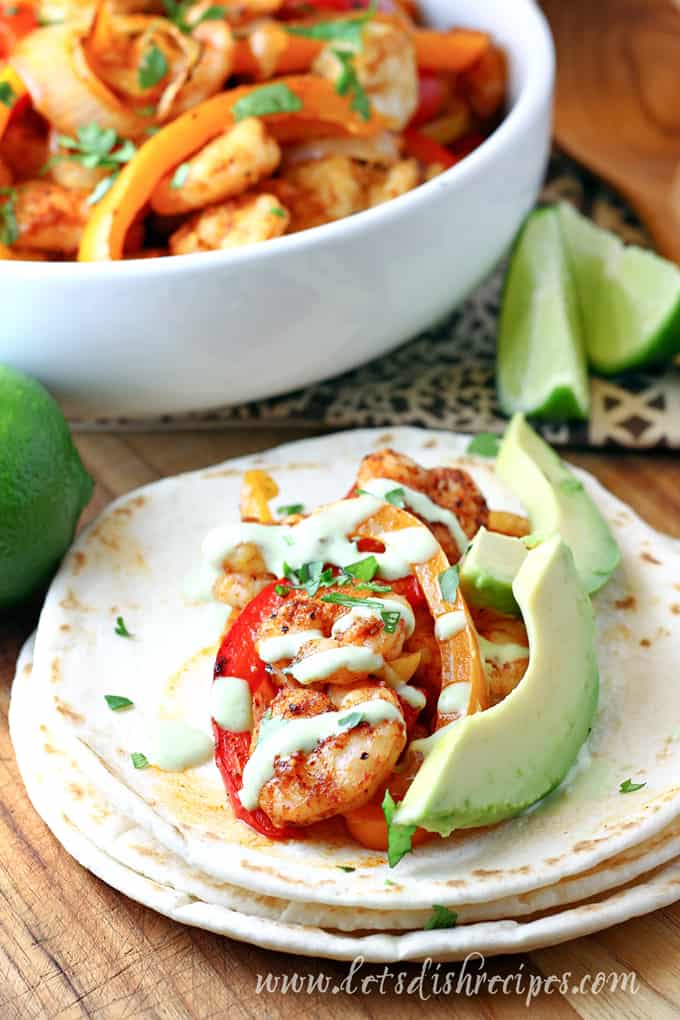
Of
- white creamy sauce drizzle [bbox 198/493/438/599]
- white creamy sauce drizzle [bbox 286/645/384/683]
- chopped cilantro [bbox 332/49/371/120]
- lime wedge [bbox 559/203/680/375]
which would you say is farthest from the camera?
lime wedge [bbox 559/203/680/375]

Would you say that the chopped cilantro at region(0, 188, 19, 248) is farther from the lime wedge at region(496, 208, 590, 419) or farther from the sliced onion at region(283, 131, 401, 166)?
the lime wedge at region(496, 208, 590, 419)

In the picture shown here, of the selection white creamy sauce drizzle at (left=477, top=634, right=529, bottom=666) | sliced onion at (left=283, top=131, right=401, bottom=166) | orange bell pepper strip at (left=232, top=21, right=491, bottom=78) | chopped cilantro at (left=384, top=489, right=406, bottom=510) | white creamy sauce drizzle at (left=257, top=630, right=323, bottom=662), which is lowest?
white creamy sauce drizzle at (left=477, top=634, right=529, bottom=666)

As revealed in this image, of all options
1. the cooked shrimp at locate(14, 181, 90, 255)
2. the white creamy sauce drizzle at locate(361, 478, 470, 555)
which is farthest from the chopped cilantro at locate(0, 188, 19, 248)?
the white creamy sauce drizzle at locate(361, 478, 470, 555)

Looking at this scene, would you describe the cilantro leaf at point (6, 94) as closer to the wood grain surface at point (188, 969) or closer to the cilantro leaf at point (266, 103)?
the cilantro leaf at point (266, 103)

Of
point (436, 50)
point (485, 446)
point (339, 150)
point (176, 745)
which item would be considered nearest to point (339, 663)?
point (176, 745)

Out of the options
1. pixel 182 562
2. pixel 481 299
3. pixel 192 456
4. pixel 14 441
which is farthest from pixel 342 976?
pixel 481 299

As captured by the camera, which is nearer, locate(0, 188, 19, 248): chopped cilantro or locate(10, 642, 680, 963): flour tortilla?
locate(10, 642, 680, 963): flour tortilla

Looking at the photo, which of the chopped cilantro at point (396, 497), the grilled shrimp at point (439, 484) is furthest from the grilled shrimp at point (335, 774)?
the grilled shrimp at point (439, 484)
